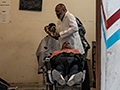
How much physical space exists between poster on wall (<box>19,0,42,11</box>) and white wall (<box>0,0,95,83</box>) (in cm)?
9

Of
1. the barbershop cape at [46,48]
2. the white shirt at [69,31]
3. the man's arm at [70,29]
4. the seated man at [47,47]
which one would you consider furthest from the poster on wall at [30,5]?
the man's arm at [70,29]

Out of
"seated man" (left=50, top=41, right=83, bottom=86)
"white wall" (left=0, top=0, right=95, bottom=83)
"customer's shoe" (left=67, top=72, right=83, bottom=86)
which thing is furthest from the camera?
"white wall" (left=0, top=0, right=95, bottom=83)

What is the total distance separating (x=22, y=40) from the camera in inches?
202

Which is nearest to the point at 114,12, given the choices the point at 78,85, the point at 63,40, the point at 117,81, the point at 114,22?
the point at 114,22

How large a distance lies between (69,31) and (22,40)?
6.63 feet

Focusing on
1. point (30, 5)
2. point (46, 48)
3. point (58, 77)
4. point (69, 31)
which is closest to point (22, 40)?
point (30, 5)

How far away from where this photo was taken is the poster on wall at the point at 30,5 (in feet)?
16.9

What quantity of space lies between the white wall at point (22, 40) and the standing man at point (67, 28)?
1.55 metres

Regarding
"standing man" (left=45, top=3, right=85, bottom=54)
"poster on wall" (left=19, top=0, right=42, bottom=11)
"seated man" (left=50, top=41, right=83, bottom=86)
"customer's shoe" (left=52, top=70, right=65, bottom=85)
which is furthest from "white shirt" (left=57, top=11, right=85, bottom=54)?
"poster on wall" (left=19, top=0, right=42, bottom=11)

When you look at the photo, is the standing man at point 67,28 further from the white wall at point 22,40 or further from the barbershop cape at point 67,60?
the white wall at point 22,40

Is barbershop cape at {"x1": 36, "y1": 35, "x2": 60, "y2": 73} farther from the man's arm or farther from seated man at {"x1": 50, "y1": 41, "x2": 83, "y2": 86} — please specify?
seated man at {"x1": 50, "y1": 41, "x2": 83, "y2": 86}

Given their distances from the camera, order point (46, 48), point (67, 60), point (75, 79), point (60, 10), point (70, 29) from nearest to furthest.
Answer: point (75, 79) < point (67, 60) < point (70, 29) < point (60, 10) < point (46, 48)

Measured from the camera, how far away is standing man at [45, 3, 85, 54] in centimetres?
341

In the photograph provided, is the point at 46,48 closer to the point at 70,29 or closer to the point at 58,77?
the point at 70,29
